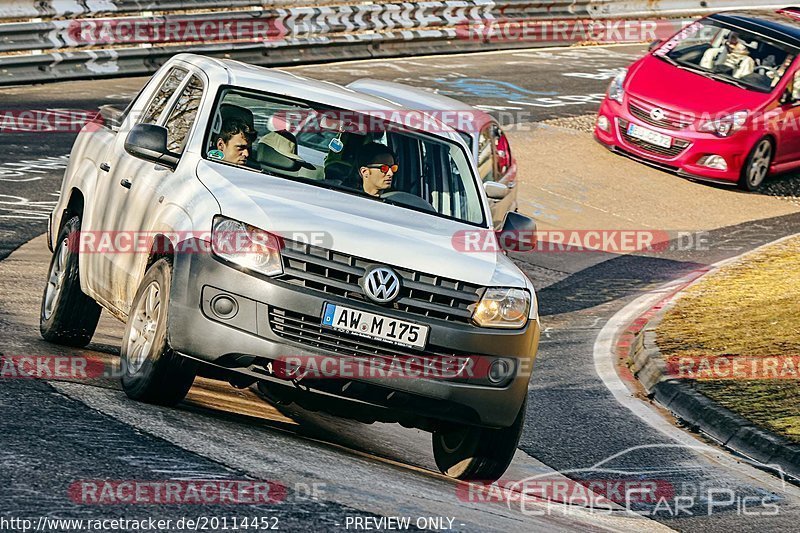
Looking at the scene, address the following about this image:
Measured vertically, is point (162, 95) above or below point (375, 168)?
above

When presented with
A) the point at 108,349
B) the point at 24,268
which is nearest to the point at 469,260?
the point at 108,349

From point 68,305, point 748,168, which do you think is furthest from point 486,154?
point 748,168

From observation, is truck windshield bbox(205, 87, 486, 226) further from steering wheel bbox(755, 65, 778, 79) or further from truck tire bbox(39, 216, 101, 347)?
steering wheel bbox(755, 65, 778, 79)

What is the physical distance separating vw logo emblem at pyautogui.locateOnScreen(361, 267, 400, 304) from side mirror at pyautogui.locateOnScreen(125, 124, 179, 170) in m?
1.51

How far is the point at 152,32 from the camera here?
802 inches

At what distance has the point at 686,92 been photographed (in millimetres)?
18094

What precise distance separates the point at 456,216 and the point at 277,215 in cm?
149

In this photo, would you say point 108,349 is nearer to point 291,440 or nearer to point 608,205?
point 291,440

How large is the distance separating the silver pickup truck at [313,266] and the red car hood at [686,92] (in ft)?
32.9

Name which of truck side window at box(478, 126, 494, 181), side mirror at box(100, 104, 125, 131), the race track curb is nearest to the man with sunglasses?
side mirror at box(100, 104, 125, 131)

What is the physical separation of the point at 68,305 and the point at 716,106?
1129cm

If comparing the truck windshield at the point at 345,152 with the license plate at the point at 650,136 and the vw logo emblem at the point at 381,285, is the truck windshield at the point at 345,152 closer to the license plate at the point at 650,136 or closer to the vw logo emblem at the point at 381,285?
the vw logo emblem at the point at 381,285

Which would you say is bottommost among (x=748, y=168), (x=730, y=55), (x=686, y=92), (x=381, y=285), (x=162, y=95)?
(x=748, y=168)

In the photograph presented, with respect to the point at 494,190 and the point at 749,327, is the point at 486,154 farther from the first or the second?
the point at 494,190
